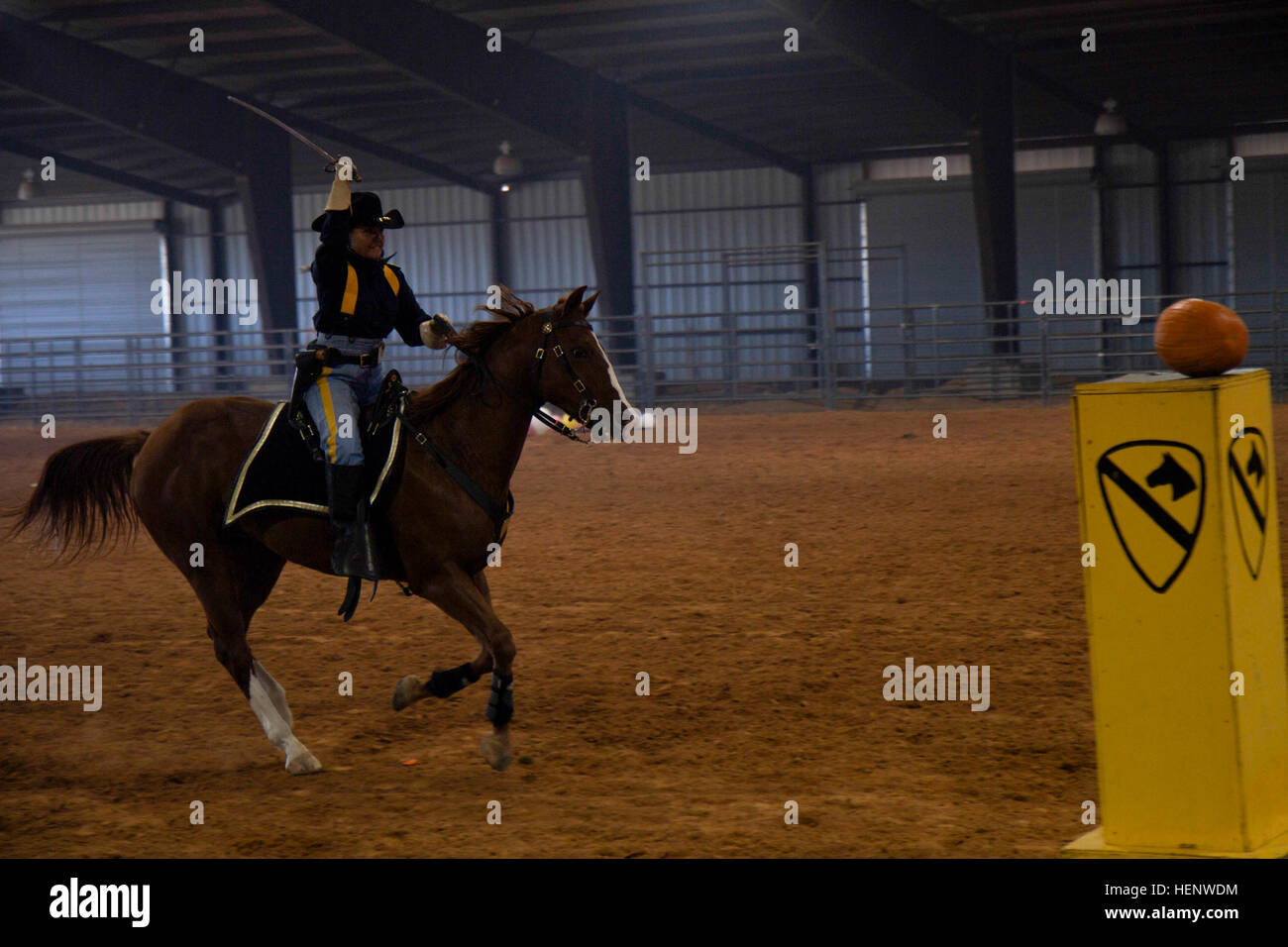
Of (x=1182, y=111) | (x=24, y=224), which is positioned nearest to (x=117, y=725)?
(x=1182, y=111)

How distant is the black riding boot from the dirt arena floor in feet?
2.46

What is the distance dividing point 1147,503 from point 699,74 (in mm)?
19740

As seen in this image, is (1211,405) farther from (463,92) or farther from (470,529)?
(463,92)

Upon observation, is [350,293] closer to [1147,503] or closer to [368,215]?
[368,215]

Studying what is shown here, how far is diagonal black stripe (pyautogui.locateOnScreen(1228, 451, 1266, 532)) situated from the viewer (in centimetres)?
333

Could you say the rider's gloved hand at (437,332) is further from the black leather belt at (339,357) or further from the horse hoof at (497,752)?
the horse hoof at (497,752)

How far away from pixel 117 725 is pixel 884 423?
1292 cm

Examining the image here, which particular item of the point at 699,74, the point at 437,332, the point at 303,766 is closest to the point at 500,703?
the point at 303,766

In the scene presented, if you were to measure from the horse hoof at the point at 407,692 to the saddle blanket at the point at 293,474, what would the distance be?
0.70 metres

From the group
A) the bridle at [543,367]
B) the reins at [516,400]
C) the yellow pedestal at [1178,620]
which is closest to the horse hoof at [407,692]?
the reins at [516,400]

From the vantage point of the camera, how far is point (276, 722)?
16.7 ft

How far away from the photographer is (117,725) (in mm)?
5711

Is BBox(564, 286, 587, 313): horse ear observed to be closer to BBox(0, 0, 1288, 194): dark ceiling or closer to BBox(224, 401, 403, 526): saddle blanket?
BBox(224, 401, 403, 526): saddle blanket

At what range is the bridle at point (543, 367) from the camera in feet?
16.6
